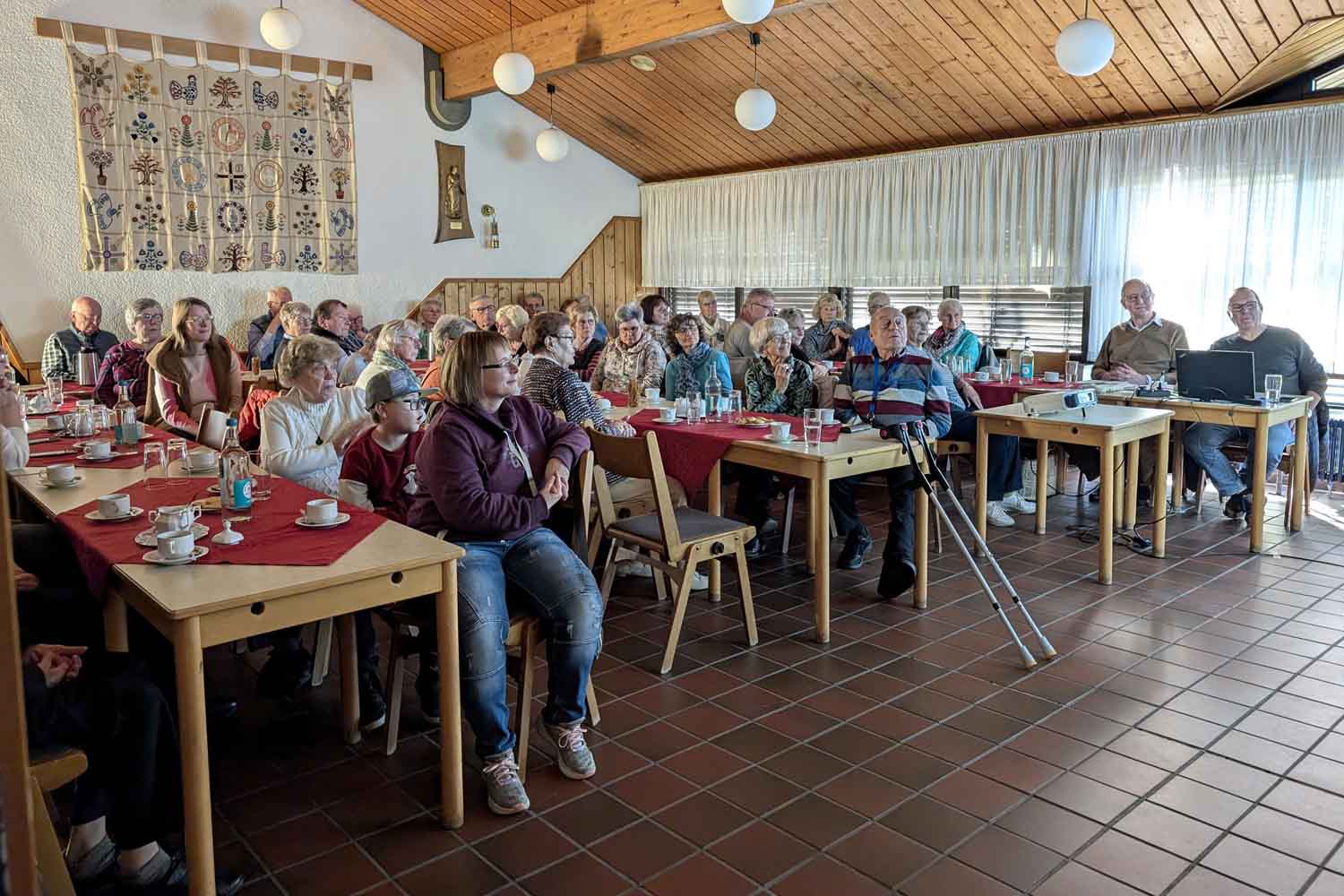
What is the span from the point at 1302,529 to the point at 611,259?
24.3ft

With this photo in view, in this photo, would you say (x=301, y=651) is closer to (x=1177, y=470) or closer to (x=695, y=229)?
(x=1177, y=470)

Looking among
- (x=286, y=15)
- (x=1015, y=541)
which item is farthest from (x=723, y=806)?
(x=286, y=15)

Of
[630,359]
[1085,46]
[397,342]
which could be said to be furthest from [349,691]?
[1085,46]

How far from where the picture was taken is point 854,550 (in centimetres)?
470

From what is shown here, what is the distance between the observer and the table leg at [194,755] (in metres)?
1.94

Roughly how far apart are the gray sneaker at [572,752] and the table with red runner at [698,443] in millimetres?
1500

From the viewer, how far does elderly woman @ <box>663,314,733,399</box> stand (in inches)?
208

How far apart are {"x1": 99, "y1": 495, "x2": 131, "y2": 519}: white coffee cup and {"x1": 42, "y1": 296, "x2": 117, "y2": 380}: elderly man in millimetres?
4809

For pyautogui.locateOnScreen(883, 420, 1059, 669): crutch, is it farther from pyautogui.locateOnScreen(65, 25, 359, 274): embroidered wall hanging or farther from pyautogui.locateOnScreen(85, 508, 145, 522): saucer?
pyautogui.locateOnScreen(65, 25, 359, 274): embroidered wall hanging

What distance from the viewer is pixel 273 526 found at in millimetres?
2539

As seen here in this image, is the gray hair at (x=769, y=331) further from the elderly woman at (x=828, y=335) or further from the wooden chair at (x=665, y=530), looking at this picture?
the elderly woman at (x=828, y=335)

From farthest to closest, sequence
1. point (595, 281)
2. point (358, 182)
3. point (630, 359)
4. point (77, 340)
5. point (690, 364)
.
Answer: point (595, 281)
point (358, 182)
point (77, 340)
point (630, 359)
point (690, 364)

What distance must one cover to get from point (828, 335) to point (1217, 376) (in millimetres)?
2838

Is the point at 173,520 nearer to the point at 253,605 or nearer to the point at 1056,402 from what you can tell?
the point at 253,605
